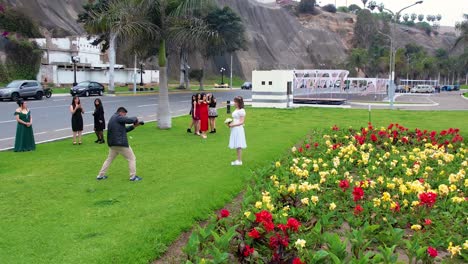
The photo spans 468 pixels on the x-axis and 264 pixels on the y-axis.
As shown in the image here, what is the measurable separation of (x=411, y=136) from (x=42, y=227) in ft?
37.0

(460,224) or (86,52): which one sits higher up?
(86,52)

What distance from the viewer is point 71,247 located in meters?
5.56

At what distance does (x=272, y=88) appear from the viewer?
102ft

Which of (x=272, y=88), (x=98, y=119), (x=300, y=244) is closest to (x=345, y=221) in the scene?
(x=300, y=244)

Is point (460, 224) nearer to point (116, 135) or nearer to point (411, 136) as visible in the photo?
point (116, 135)

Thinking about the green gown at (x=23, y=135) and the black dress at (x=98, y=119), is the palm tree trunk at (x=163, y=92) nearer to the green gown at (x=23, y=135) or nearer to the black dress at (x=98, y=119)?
the black dress at (x=98, y=119)

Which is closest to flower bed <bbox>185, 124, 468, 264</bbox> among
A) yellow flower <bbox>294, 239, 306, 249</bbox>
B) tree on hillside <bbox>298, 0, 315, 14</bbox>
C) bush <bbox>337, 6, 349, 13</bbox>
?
yellow flower <bbox>294, 239, 306, 249</bbox>

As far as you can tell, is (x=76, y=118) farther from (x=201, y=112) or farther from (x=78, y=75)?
(x=78, y=75)

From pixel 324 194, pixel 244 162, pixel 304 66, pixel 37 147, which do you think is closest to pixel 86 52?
pixel 37 147

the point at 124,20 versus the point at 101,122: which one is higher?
the point at 124,20

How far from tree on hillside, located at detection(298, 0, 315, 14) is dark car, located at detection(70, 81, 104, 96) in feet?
327

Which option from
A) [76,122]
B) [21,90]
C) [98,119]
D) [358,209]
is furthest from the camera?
[21,90]

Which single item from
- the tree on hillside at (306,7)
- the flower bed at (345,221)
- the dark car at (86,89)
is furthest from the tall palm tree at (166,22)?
the tree on hillside at (306,7)

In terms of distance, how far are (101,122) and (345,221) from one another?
9.35 metres
